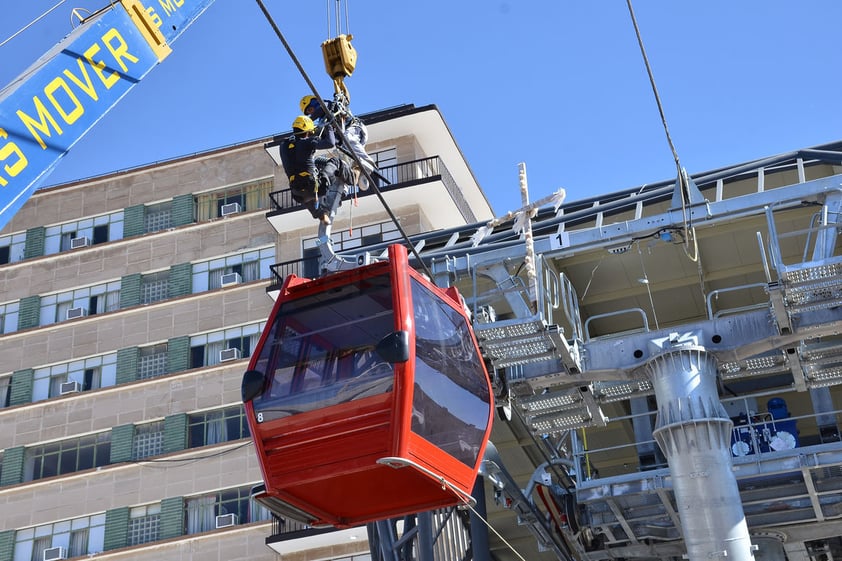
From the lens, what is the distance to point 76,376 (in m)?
38.2

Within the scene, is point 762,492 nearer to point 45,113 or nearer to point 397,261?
point 397,261

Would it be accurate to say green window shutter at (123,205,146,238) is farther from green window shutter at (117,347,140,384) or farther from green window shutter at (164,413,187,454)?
green window shutter at (164,413,187,454)

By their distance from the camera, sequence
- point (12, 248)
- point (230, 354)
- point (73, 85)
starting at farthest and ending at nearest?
point (12, 248) → point (230, 354) → point (73, 85)

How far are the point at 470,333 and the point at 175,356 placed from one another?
2584 centimetres

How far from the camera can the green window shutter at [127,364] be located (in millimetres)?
37406

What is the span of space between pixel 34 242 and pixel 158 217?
4698 millimetres

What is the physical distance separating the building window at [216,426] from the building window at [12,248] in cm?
1018

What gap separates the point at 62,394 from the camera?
37.8 meters

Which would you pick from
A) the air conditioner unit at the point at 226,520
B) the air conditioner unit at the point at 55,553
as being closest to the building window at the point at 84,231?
the air conditioner unit at the point at 55,553

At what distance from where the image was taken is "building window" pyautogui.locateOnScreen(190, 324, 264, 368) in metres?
36.5

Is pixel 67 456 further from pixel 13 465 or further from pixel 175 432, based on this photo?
pixel 175 432

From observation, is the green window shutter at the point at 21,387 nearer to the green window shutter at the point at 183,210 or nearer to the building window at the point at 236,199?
the green window shutter at the point at 183,210

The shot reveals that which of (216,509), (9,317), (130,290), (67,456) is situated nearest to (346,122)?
(216,509)

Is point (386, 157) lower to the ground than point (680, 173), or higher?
higher
